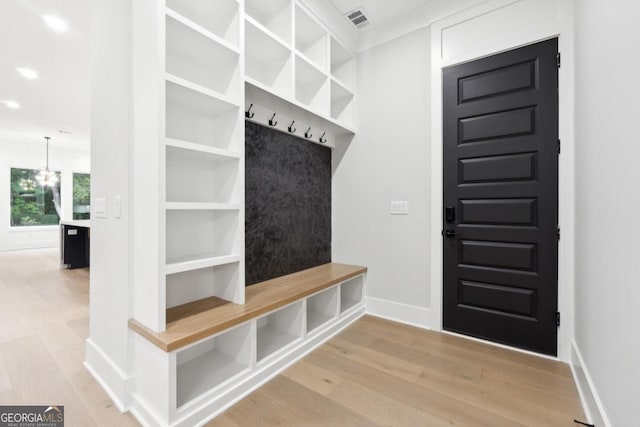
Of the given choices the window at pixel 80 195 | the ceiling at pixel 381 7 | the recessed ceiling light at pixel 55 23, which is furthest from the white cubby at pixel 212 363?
the window at pixel 80 195

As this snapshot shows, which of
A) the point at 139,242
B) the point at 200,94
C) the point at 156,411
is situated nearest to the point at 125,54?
the point at 200,94

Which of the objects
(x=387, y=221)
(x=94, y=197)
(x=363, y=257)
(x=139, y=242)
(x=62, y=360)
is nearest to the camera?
(x=139, y=242)

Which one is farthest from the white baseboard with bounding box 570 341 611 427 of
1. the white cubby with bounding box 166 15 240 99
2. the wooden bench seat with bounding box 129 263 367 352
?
the white cubby with bounding box 166 15 240 99

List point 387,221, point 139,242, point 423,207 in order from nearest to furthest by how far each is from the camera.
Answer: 1. point 139,242
2. point 423,207
3. point 387,221

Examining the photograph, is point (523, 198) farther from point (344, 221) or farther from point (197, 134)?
point (197, 134)

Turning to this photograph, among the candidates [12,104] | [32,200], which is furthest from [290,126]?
[32,200]

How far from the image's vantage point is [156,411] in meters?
1.34

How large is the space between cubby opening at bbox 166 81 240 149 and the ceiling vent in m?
1.66

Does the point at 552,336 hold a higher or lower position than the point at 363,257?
lower

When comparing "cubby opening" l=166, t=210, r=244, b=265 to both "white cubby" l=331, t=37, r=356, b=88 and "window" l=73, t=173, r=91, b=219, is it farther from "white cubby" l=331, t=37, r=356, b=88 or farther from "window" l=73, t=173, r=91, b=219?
"window" l=73, t=173, r=91, b=219

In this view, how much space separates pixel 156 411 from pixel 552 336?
8.36ft

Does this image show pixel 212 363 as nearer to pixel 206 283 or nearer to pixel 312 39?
pixel 206 283

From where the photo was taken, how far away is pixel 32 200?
7.87 meters

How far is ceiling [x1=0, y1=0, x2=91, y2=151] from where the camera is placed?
102 inches
